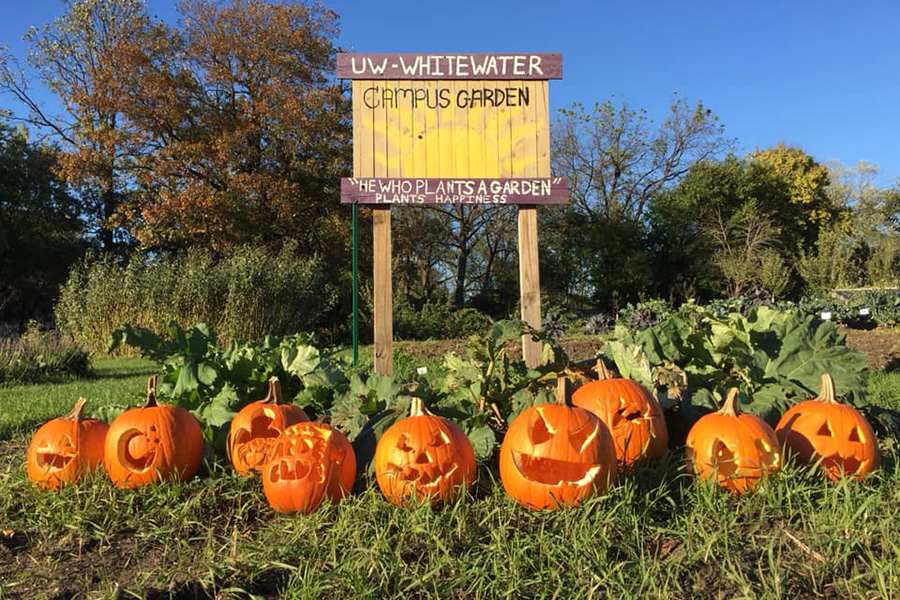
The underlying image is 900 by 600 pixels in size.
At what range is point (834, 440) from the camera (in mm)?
2480

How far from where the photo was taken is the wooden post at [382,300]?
5465 millimetres

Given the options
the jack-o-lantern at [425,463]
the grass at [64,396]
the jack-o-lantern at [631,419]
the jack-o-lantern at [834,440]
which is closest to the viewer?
the jack-o-lantern at [425,463]

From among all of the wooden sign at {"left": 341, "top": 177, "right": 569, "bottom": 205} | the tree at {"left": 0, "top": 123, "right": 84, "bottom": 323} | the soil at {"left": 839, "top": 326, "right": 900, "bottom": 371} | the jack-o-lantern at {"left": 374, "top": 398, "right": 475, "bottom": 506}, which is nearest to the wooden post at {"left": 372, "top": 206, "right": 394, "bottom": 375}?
the wooden sign at {"left": 341, "top": 177, "right": 569, "bottom": 205}

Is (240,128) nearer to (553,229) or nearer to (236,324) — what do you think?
(236,324)

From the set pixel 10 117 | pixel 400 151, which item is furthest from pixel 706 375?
pixel 10 117

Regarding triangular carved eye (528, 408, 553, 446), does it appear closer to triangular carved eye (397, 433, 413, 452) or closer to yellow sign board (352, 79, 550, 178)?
triangular carved eye (397, 433, 413, 452)

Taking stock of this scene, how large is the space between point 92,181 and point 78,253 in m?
3.92

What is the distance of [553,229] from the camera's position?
79.3 feet

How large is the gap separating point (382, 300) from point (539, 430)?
11.0ft

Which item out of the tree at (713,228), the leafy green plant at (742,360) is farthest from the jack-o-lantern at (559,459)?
the tree at (713,228)

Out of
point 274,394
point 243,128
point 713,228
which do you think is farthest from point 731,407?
point 713,228

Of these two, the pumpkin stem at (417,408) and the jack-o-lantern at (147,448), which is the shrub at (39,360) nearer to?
the jack-o-lantern at (147,448)

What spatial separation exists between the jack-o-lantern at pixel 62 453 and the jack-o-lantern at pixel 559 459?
1.78 meters

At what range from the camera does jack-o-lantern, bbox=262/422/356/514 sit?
7.70 feet
